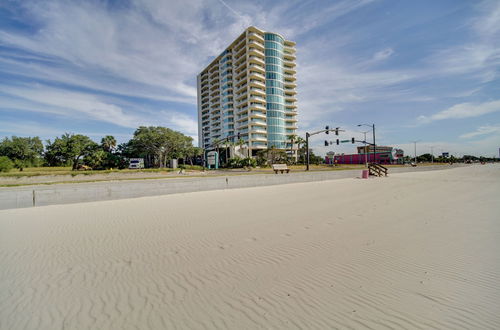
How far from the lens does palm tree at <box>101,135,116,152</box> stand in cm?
5869

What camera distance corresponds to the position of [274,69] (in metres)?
69.1

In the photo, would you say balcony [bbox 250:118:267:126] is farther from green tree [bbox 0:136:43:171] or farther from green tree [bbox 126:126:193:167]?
green tree [bbox 0:136:43:171]

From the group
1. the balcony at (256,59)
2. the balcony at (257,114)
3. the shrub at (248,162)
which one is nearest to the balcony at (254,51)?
the balcony at (256,59)

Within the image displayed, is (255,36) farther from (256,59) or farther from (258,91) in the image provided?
(258,91)

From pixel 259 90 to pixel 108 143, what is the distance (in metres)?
47.7

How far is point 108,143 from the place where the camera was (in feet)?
193

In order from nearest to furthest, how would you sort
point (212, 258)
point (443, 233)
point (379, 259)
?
1. point (379, 259)
2. point (212, 258)
3. point (443, 233)

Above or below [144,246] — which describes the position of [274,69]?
above

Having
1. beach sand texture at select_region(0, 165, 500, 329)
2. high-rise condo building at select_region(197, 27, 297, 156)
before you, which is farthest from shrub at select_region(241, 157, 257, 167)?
beach sand texture at select_region(0, 165, 500, 329)

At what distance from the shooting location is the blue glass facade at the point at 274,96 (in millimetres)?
68062


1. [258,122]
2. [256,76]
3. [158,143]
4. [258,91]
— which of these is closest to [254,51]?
[256,76]

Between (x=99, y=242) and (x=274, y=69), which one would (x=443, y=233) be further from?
A: (x=274, y=69)

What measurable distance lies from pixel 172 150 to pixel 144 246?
56057mm

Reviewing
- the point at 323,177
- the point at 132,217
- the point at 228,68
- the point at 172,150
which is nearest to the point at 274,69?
the point at 228,68
